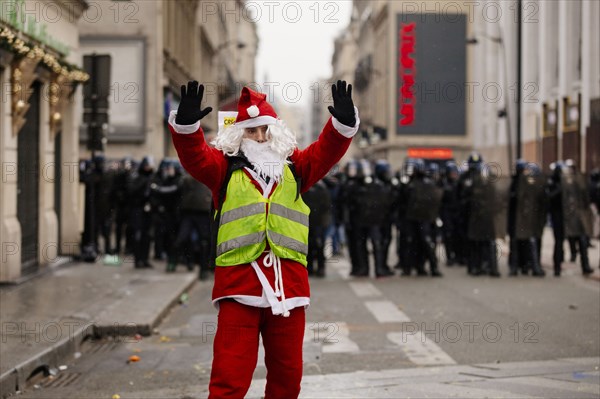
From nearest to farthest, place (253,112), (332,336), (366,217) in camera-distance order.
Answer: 1. (253,112)
2. (332,336)
3. (366,217)

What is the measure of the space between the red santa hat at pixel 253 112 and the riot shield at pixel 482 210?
1138 cm

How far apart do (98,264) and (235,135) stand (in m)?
12.4

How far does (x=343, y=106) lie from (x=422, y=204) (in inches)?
451

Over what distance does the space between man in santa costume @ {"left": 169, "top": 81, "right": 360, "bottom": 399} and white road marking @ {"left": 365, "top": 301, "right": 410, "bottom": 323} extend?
6.16 metres

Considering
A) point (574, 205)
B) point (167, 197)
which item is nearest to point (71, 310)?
point (167, 197)

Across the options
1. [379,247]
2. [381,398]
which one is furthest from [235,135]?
[379,247]

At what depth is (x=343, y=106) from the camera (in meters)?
4.91

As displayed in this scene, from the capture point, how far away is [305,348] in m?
9.12

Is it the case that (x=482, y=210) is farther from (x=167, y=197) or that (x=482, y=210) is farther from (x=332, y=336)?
(x=332, y=336)

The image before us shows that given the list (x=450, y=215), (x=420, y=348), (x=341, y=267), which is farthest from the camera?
(x=341, y=267)

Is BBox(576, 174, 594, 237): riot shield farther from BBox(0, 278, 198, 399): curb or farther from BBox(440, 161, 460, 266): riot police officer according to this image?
BBox(0, 278, 198, 399): curb

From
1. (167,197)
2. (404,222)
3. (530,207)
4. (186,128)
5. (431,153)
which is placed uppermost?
(431,153)

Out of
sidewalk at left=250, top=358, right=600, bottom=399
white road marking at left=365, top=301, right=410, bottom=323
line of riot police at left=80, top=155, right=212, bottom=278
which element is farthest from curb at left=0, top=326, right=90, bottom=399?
line of riot police at left=80, top=155, right=212, bottom=278

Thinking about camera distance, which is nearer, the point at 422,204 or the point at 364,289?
the point at 364,289
